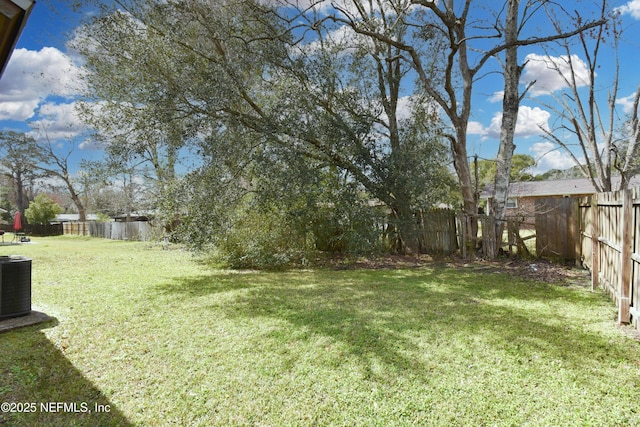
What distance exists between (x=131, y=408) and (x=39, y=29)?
1011 cm

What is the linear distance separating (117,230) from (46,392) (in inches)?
804

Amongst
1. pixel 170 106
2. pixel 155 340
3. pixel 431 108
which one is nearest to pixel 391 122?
pixel 431 108

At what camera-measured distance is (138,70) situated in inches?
289

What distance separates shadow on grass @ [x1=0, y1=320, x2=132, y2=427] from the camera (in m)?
2.38

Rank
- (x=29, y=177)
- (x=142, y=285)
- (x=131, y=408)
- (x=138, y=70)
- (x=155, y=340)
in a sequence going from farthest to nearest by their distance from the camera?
(x=29, y=177) → (x=138, y=70) → (x=142, y=285) → (x=155, y=340) → (x=131, y=408)

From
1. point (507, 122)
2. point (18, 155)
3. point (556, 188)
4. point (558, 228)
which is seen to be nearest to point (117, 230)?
point (18, 155)

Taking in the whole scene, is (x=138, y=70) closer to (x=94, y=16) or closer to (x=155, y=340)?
(x=94, y=16)

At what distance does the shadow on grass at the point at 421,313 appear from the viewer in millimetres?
3217

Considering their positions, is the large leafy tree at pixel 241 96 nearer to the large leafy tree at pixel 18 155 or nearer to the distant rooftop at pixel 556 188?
the distant rooftop at pixel 556 188

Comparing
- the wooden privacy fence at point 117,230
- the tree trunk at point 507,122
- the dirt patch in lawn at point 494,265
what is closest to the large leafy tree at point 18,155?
the wooden privacy fence at point 117,230

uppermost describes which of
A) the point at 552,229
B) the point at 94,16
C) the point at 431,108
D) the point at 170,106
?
the point at 94,16

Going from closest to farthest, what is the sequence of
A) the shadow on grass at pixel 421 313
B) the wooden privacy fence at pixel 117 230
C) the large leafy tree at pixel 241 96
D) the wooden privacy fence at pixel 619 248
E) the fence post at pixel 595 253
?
the shadow on grass at pixel 421 313
the wooden privacy fence at pixel 619 248
the fence post at pixel 595 253
the large leafy tree at pixel 241 96
the wooden privacy fence at pixel 117 230

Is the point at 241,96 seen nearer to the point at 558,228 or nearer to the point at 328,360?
the point at 328,360

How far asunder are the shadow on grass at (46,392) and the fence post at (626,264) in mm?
4842
